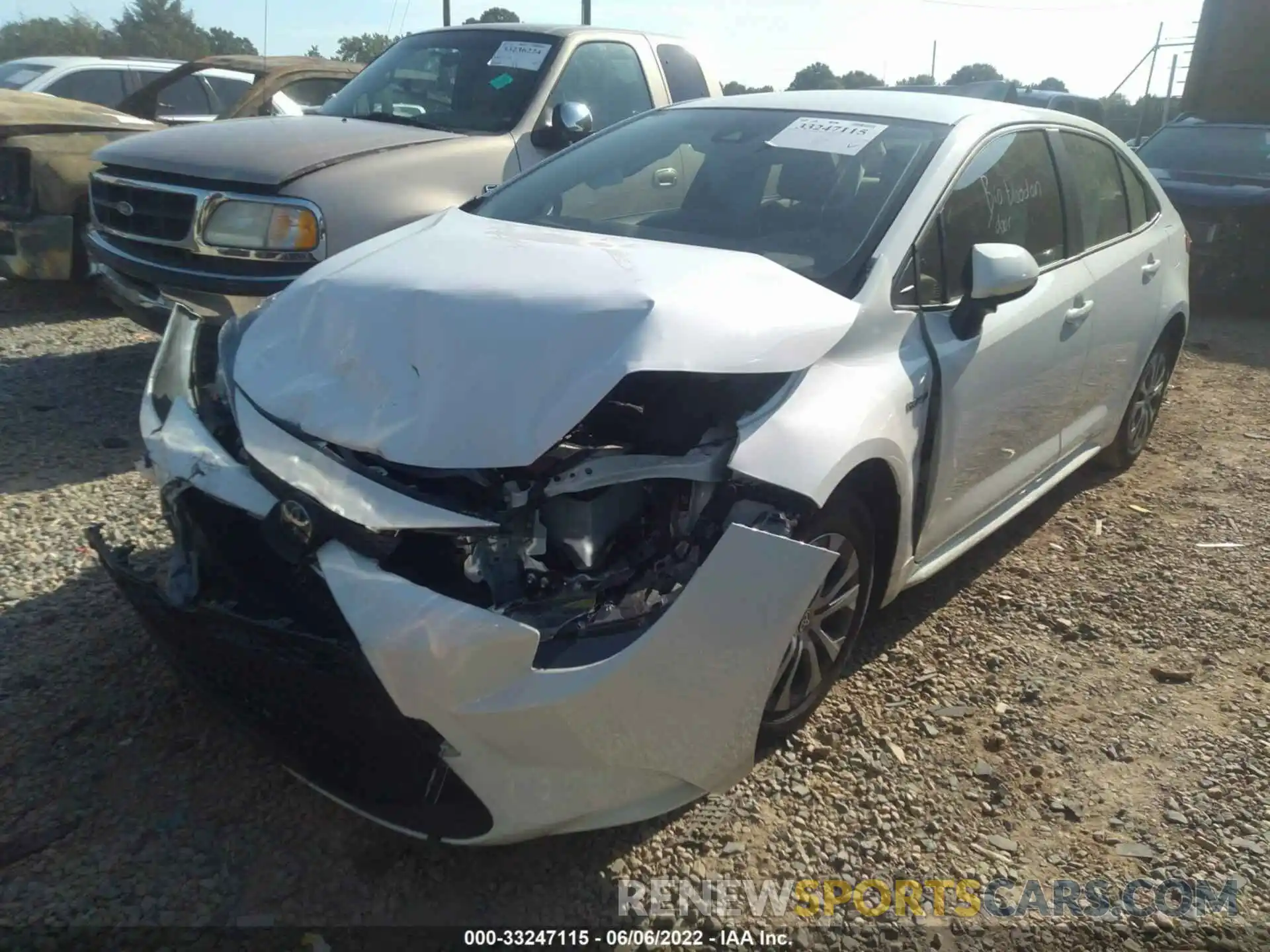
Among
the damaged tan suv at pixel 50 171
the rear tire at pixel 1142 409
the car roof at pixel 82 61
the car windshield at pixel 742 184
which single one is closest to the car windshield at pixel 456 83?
the damaged tan suv at pixel 50 171

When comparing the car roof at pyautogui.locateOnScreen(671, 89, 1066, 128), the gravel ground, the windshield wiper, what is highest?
the car roof at pyautogui.locateOnScreen(671, 89, 1066, 128)

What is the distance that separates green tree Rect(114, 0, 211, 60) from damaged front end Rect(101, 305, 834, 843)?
107ft

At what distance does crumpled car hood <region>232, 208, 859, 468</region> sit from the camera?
2383 mm

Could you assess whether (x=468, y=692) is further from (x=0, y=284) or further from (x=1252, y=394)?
(x=0, y=284)

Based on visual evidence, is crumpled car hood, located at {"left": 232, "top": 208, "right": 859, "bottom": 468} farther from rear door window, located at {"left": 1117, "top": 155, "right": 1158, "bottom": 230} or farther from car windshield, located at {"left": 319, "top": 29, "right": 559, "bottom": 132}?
car windshield, located at {"left": 319, "top": 29, "right": 559, "bottom": 132}

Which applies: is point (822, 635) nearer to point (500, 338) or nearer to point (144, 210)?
point (500, 338)

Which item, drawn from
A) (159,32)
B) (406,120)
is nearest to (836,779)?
(406,120)

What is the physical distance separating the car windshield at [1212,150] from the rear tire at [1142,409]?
5.33 metres

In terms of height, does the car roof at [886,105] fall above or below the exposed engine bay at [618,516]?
above

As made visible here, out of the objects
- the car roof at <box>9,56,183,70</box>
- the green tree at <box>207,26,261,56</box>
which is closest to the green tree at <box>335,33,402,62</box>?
the green tree at <box>207,26,261,56</box>

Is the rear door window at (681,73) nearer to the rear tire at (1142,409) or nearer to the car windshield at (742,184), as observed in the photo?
the car windshield at (742,184)

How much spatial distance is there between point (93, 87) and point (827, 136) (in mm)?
8380

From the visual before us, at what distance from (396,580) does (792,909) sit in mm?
A: 1207

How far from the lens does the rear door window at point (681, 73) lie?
6500 millimetres
